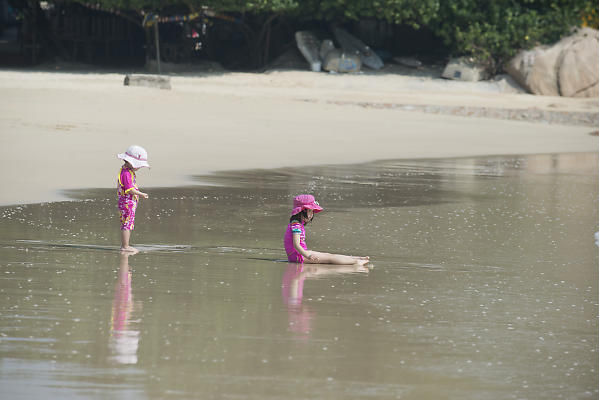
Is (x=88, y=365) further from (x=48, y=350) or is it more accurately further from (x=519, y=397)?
(x=519, y=397)

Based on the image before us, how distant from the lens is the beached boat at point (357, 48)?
35969 millimetres

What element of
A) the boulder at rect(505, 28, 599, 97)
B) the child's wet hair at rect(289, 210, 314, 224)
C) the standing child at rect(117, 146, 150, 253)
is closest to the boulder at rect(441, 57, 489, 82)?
the boulder at rect(505, 28, 599, 97)

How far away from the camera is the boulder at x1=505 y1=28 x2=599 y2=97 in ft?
110

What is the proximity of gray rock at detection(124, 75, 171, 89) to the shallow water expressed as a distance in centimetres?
1364

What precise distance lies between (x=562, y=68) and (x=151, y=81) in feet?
44.6

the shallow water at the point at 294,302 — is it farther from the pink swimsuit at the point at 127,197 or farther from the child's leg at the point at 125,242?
the pink swimsuit at the point at 127,197

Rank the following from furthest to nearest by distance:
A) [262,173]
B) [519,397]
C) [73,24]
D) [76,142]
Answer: [73,24]
[76,142]
[262,173]
[519,397]

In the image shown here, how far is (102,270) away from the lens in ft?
27.9

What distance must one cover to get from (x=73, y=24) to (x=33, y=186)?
24.3 metres

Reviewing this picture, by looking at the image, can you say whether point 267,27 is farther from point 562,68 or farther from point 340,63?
point 562,68

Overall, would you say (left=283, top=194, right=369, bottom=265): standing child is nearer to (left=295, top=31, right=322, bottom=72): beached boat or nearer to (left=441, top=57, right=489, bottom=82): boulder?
(left=441, top=57, right=489, bottom=82): boulder

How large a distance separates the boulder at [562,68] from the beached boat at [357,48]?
4.52 meters

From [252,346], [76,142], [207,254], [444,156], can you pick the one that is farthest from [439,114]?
[252,346]

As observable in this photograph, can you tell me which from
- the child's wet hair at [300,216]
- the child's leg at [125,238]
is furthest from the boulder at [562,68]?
the child's leg at [125,238]
